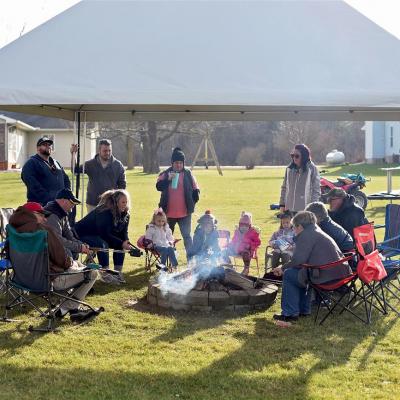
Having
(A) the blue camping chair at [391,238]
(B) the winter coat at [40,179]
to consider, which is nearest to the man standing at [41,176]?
(B) the winter coat at [40,179]

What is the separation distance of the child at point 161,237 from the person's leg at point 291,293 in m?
2.06

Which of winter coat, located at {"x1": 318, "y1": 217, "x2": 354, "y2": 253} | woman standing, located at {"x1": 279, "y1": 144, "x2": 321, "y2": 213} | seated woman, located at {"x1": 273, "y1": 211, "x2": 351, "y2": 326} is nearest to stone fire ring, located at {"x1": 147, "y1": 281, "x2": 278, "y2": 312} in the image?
seated woman, located at {"x1": 273, "y1": 211, "x2": 351, "y2": 326}

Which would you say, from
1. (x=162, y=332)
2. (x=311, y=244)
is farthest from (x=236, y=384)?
(x=311, y=244)

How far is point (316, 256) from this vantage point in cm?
543

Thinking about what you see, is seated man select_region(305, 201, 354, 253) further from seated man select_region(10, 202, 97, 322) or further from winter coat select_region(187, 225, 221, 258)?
seated man select_region(10, 202, 97, 322)

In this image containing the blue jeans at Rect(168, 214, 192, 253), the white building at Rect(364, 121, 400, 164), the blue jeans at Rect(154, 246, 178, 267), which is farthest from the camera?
the white building at Rect(364, 121, 400, 164)

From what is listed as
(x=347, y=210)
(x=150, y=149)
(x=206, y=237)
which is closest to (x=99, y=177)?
(x=206, y=237)

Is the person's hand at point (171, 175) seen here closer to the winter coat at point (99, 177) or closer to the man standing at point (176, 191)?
the man standing at point (176, 191)

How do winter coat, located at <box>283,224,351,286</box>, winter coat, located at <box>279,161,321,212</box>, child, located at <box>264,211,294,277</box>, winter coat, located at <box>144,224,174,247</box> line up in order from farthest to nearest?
1. winter coat, located at <box>144,224,174,247</box>
2. winter coat, located at <box>279,161,321,212</box>
3. child, located at <box>264,211,294,277</box>
4. winter coat, located at <box>283,224,351,286</box>

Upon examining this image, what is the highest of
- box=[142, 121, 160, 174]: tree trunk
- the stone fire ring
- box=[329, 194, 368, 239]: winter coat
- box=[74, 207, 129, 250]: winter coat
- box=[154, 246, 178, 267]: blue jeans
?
box=[142, 121, 160, 174]: tree trunk

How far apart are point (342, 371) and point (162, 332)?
61.5 inches

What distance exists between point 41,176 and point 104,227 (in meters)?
0.89

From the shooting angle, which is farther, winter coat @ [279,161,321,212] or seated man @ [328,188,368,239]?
winter coat @ [279,161,321,212]

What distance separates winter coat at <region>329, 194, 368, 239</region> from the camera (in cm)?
646
